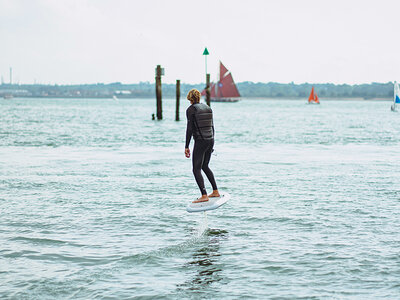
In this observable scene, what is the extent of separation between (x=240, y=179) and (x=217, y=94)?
150 metres

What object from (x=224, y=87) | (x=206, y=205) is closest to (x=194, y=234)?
(x=206, y=205)

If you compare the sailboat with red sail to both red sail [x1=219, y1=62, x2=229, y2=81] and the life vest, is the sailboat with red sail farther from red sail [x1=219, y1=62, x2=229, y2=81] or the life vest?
the life vest

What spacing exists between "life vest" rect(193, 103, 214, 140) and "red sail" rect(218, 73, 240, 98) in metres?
149

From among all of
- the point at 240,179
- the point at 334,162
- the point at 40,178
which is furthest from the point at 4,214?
the point at 334,162

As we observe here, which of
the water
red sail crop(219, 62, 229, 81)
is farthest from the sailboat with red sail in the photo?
the water

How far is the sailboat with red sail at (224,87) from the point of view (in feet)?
509

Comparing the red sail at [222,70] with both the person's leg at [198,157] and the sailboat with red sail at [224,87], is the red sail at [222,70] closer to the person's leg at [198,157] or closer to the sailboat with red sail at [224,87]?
the sailboat with red sail at [224,87]

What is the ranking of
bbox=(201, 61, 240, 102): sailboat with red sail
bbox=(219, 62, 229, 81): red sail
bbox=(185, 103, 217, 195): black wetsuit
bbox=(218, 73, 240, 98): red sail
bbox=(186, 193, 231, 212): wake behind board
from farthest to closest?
bbox=(218, 73, 240, 98): red sail, bbox=(201, 61, 240, 102): sailboat with red sail, bbox=(219, 62, 229, 81): red sail, bbox=(186, 193, 231, 212): wake behind board, bbox=(185, 103, 217, 195): black wetsuit

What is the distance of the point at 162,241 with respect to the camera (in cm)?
1014

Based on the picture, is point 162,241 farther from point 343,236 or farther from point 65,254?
point 343,236

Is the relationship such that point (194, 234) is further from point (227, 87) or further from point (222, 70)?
point (227, 87)

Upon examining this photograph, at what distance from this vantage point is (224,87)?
163125 millimetres

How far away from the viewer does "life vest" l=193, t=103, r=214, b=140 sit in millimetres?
10094

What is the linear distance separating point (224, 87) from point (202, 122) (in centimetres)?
15397
